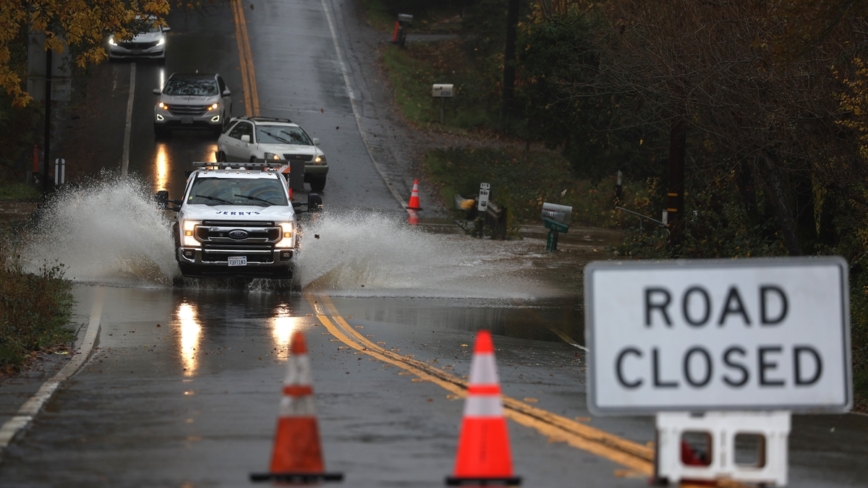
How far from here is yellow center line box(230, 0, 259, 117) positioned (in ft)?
141

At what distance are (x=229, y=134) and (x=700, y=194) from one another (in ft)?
46.7

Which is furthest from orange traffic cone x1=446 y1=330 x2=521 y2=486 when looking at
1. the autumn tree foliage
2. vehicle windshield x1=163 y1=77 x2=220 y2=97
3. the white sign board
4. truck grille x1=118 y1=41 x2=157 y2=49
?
truck grille x1=118 y1=41 x2=157 y2=49

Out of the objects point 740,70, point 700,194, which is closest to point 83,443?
point 740,70

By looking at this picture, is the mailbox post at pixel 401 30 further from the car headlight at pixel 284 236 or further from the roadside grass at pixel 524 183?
the car headlight at pixel 284 236

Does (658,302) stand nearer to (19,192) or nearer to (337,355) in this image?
(337,355)

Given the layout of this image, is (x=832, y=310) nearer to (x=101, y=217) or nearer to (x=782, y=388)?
(x=782, y=388)

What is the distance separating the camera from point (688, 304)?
6.75 metres

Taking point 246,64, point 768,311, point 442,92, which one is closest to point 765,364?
point 768,311

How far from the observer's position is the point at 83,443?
8156 mm

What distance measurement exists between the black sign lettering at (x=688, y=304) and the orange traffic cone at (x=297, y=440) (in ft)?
6.62

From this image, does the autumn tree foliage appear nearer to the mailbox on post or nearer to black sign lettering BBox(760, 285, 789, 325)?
the mailbox on post

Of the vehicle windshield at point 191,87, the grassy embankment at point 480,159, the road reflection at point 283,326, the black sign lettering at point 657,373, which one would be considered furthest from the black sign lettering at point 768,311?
the vehicle windshield at point 191,87

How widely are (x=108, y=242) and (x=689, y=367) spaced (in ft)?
55.6

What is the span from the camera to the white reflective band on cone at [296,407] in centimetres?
677
